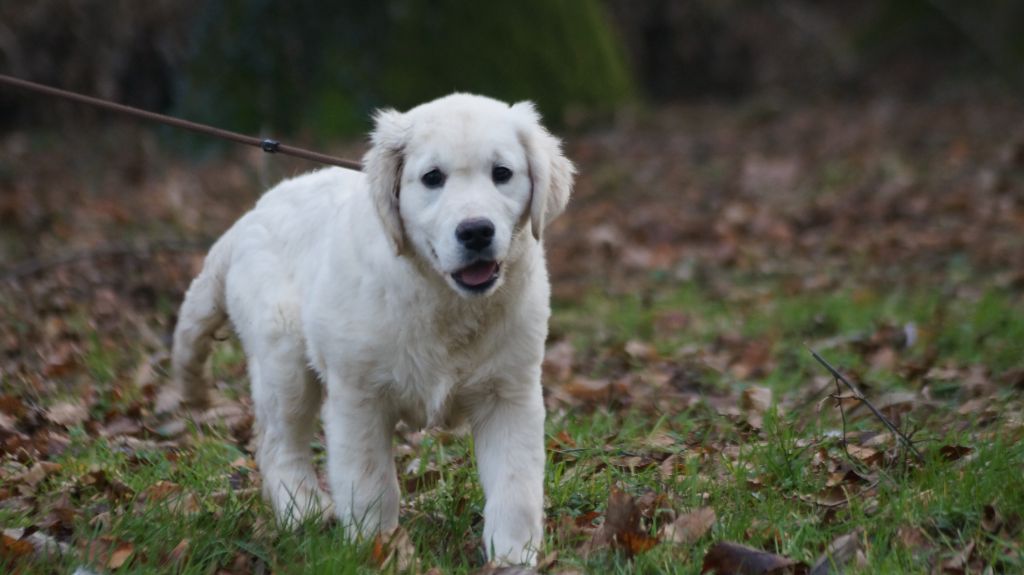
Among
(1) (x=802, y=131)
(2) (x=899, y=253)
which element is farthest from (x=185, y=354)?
(1) (x=802, y=131)

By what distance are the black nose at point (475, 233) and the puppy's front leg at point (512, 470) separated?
501mm

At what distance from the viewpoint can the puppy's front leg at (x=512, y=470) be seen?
3695 millimetres

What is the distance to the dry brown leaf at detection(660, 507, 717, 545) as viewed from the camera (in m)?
3.64

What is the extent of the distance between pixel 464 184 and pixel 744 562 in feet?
4.35

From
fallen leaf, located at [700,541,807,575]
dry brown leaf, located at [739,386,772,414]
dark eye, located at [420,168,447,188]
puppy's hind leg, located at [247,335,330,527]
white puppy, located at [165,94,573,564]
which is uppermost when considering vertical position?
dark eye, located at [420,168,447,188]

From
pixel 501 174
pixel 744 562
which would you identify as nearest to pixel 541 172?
pixel 501 174

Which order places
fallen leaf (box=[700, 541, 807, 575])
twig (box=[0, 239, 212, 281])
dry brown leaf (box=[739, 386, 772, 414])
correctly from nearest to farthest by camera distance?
fallen leaf (box=[700, 541, 807, 575]) < dry brown leaf (box=[739, 386, 772, 414]) < twig (box=[0, 239, 212, 281])

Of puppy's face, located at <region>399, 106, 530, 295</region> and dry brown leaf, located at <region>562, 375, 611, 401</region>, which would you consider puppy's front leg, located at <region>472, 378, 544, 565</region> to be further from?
dry brown leaf, located at <region>562, 375, 611, 401</region>

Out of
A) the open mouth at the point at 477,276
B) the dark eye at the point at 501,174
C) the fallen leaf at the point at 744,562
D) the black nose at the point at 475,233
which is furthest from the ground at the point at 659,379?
the dark eye at the point at 501,174

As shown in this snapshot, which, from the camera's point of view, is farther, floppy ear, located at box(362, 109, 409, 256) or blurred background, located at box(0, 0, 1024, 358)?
blurred background, located at box(0, 0, 1024, 358)

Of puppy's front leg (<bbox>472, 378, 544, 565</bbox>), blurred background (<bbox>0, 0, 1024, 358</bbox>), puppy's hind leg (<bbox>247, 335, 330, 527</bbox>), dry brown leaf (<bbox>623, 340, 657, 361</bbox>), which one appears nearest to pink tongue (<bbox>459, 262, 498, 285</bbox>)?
puppy's front leg (<bbox>472, 378, 544, 565</bbox>)

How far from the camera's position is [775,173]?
37.7 feet

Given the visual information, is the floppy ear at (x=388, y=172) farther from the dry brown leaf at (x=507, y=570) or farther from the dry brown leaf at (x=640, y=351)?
the dry brown leaf at (x=640, y=351)

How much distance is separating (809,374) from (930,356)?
1.84 ft
